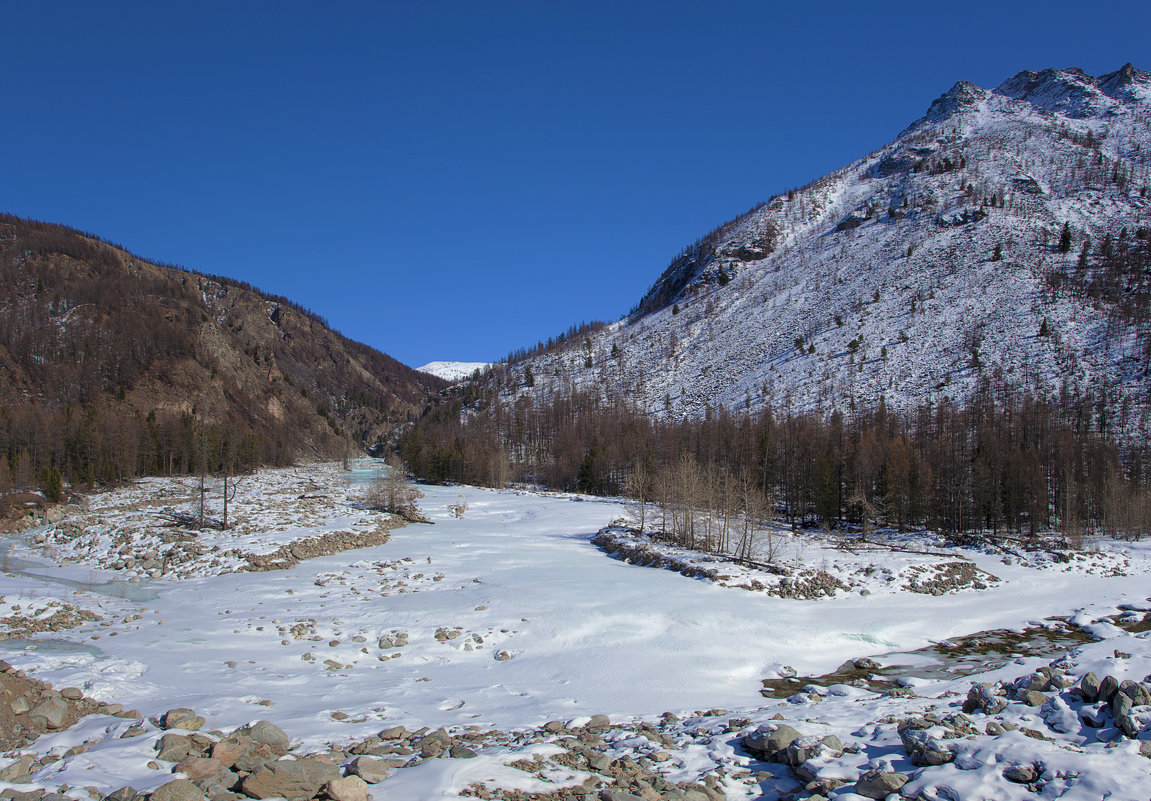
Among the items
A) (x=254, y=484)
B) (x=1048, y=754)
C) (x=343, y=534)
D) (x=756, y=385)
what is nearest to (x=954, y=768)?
(x=1048, y=754)

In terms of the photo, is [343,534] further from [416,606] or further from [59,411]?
[59,411]

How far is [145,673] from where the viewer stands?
13.4 m

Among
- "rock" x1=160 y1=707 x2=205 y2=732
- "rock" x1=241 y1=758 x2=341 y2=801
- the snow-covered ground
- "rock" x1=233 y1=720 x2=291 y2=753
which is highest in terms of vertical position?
"rock" x1=241 y1=758 x2=341 y2=801

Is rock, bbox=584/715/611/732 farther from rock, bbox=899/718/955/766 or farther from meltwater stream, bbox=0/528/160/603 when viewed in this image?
meltwater stream, bbox=0/528/160/603

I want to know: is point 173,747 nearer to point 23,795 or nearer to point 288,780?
point 23,795

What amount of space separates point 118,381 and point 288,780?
425 ft

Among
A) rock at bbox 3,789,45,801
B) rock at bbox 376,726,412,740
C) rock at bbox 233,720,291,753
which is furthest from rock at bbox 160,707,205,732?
rock at bbox 376,726,412,740

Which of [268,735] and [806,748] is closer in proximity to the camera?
[806,748]

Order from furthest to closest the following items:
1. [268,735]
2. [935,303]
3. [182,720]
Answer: [935,303] < [182,720] < [268,735]

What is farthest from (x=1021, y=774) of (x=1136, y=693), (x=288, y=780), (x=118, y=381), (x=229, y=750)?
(x=118, y=381)

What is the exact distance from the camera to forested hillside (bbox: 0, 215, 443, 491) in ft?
247

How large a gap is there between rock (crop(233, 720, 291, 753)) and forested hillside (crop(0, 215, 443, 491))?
2389 inches

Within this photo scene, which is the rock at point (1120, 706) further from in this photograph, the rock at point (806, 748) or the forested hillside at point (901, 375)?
the forested hillside at point (901, 375)

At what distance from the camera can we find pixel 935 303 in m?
125
